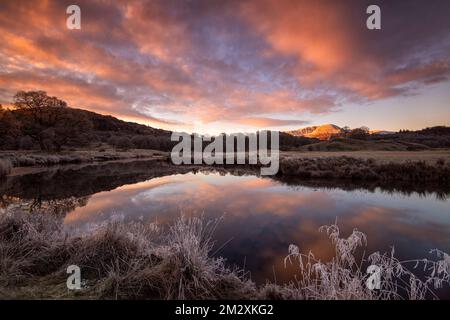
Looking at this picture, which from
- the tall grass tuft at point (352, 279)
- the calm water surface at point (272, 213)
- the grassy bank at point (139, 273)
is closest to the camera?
the tall grass tuft at point (352, 279)

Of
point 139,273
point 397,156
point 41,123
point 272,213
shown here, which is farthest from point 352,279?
point 41,123

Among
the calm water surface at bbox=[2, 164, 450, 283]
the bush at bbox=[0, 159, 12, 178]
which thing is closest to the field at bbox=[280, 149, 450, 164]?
the calm water surface at bbox=[2, 164, 450, 283]

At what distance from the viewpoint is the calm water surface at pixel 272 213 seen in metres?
7.09

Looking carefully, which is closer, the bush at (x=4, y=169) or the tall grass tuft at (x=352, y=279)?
the tall grass tuft at (x=352, y=279)

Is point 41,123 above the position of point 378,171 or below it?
above

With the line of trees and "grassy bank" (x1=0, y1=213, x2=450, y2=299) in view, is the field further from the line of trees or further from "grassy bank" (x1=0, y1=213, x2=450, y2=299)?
the line of trees


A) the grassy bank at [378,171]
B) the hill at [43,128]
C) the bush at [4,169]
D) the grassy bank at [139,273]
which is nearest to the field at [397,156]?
the grassy bank at [378,171]

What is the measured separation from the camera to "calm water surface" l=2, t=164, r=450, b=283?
7090 mm

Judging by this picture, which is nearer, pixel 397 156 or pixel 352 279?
pixel 352 279

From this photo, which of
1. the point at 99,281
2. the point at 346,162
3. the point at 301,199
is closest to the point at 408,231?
the point at 301,199

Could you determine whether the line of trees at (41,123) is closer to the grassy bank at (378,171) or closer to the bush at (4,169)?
the bush at (4,169)

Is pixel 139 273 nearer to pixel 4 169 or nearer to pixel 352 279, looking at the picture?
pixel 352 279

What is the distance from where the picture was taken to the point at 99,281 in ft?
12.3

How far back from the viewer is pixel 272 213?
36.4ft
